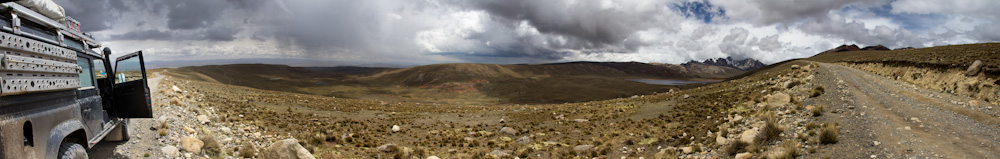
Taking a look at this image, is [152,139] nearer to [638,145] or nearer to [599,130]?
[638,145]

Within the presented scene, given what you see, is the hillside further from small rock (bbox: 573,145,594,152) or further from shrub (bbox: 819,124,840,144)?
shrub (bbox: 819,124,840,144)

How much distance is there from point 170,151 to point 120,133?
1312mm

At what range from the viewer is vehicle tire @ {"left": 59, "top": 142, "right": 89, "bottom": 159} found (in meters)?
5.68

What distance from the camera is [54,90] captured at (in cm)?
571

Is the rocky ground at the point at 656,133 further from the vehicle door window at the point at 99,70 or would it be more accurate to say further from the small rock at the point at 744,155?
the vehicle door window at the point at 99,70

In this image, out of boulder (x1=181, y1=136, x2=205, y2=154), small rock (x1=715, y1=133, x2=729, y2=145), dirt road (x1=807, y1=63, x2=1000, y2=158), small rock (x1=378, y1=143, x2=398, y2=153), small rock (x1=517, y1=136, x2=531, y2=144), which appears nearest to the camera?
dirt road (x1=807, y1=63, x2=1000, y2=158)

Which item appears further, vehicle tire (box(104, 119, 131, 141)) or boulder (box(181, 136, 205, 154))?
boulder (box(181, 136, 205, 154))

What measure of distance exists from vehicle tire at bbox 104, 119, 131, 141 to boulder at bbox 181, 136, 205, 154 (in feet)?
3.55

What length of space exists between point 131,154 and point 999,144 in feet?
62.3

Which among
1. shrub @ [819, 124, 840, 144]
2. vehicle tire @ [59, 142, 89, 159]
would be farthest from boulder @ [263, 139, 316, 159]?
shrub @ [819, 124, 840, 144]

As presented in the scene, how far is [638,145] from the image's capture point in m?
13.8

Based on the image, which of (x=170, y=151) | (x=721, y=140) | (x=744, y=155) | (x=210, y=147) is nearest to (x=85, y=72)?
(x=170, y=151)

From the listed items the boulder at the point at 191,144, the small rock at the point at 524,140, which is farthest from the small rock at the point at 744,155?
the boulder at the point at 191,144

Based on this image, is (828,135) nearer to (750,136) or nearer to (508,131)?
(750,136)
